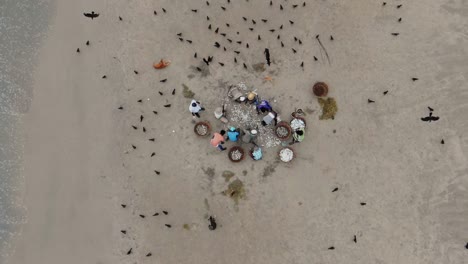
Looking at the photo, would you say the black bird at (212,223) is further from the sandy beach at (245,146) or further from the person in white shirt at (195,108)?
the person in white shirt at (195,108)

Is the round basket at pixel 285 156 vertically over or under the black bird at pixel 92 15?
under

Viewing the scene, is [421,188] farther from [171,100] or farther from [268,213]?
[171,100]

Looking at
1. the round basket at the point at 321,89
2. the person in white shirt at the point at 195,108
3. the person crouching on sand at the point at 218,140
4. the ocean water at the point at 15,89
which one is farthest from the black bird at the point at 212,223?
the ocean water at the point at 15,89

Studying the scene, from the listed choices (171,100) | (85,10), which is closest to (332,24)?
(171,100)

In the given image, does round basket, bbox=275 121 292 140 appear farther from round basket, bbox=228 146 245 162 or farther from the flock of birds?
the flock of birds

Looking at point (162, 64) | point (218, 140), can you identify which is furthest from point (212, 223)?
point (162, 64)

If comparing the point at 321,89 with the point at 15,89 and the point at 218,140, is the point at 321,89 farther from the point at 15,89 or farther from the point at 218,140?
the point at 15,89
